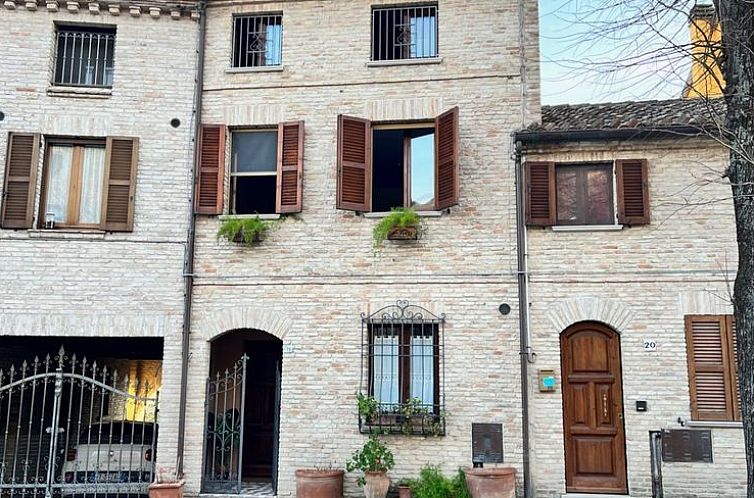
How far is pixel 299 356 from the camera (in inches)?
414

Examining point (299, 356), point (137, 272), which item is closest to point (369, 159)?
point (299, 356)

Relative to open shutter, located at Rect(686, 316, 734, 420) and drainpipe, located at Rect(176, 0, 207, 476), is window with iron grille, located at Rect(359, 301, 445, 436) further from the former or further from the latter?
open shutter, located at Rect(686, 316, 734, 420)

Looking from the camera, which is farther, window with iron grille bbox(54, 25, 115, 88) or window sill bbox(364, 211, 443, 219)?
window with iron grille bbox(54, 25, 115, 88)

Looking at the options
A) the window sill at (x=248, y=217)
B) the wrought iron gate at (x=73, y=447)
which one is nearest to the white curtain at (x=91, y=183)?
the window sill at (x=248, y=217)

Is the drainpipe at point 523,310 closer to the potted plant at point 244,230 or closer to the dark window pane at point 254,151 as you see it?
the potted plant at point 244,230

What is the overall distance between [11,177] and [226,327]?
427 cm

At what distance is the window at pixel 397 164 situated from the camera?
34.8ft

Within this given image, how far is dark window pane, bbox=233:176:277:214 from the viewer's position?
11.2 metres

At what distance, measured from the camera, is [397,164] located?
37.0ft

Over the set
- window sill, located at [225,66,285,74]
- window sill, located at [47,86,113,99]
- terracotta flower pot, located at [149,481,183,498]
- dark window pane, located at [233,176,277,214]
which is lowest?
terracotta flower pot, located at [149,481,183,498]

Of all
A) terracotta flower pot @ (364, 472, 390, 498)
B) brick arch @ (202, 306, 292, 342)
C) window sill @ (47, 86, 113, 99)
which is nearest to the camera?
terracotta flower pot @ (364, 472, 390, 498)

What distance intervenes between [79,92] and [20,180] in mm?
1735

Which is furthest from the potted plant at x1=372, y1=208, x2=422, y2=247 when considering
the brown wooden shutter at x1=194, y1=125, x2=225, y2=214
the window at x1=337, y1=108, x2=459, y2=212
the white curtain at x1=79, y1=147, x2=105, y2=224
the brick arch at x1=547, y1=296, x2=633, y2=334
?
the white curtain at x1=79, y1=147, x2=105, y2=224

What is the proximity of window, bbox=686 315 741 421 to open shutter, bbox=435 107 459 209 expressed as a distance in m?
3.96
